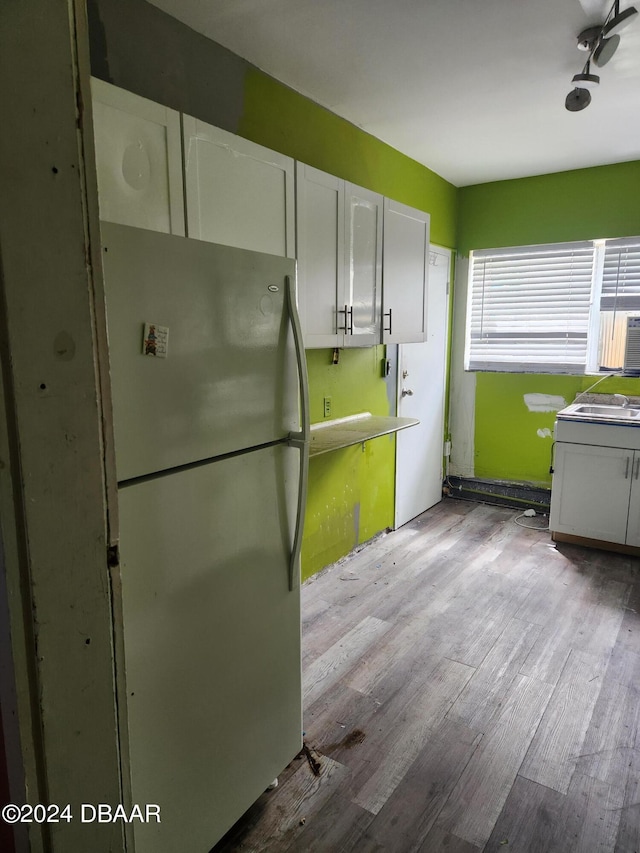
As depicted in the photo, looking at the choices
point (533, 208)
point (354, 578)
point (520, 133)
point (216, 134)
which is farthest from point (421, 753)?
point (533, 208)

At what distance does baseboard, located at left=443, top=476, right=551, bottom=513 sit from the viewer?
14.3 ft

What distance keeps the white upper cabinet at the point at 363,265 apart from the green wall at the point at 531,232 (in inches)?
76.5

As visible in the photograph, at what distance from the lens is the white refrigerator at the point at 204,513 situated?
3.76 feet

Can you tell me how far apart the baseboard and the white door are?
0.55 ft

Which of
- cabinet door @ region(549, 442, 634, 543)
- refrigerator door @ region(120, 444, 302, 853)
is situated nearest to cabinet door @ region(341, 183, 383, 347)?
refrigerator door @ region(120, 444, 302, 853)

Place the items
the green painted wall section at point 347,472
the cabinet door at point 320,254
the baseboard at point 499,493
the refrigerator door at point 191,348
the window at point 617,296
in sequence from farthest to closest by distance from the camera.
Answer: the baseboard at point 499,493, the window at point 617,296, the green painted wall section at point 347,472, the cabinet door at point 320,254, the refrigerator door at point 191,348

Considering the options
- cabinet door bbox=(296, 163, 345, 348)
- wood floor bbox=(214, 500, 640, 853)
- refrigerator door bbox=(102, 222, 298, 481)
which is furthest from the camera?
cabinet door bbox=(296, 163, 345, 348)

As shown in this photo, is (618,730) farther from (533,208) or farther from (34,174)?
(533,208)

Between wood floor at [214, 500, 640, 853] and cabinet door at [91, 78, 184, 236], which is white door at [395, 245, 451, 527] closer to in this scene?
wood floor at [214, 500, 640, 853]

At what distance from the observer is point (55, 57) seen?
2.19 ft

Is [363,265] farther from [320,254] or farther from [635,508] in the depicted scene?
[635,508]

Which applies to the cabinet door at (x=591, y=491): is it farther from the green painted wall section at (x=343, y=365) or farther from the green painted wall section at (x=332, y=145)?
the green painted wall section at (x=332, y=145)

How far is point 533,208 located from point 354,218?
7.39 feet

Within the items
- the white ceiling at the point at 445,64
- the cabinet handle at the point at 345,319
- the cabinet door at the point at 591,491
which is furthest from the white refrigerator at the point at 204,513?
the cabinet door at the point at 591,491
